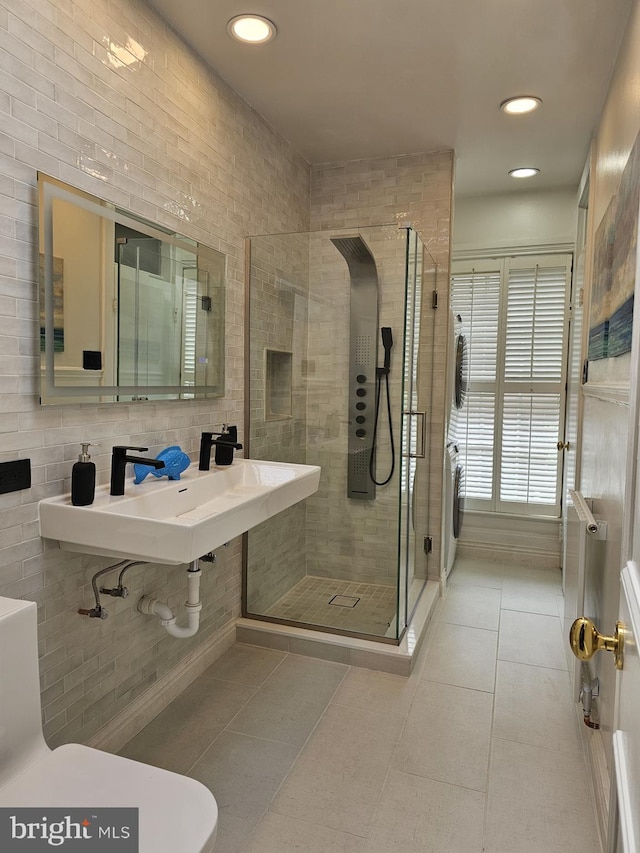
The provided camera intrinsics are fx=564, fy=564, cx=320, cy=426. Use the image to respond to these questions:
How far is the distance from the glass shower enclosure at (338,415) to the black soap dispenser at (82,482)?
1.24 m

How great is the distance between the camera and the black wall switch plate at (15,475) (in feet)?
5.14

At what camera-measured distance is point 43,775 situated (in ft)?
4.12

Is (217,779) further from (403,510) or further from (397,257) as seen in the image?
(397,257)

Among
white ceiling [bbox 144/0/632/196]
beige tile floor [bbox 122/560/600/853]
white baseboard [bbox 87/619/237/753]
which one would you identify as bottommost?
beige tile floor [bbox 122/560/600/853]

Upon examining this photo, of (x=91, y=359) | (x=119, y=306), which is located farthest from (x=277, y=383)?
(x=91, y=359)

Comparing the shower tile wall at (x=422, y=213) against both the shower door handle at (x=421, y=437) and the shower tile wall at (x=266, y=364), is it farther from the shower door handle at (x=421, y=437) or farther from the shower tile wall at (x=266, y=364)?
the shower tile wall at (x=266, y=364)

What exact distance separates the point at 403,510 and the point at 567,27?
7.01 feet

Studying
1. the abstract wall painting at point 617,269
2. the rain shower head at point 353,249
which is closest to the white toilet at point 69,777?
the abstract wall painting at point 617,269

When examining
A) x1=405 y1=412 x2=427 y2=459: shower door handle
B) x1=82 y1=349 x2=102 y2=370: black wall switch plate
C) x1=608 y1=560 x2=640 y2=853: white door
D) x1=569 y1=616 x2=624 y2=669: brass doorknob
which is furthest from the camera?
x1=405 y1=412 x2=427 y2=459: shower door handle

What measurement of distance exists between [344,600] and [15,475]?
1.85m

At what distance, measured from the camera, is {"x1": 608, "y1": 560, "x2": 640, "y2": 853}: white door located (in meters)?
0.78

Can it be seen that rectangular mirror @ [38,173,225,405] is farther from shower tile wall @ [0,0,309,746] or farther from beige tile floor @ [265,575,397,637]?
beige tile floor @ [265,575,397,637]

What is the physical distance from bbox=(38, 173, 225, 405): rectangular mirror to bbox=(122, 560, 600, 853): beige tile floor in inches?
52.0

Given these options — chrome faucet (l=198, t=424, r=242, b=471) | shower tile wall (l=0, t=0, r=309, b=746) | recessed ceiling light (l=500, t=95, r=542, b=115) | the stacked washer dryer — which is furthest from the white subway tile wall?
the stacked washer dryer
